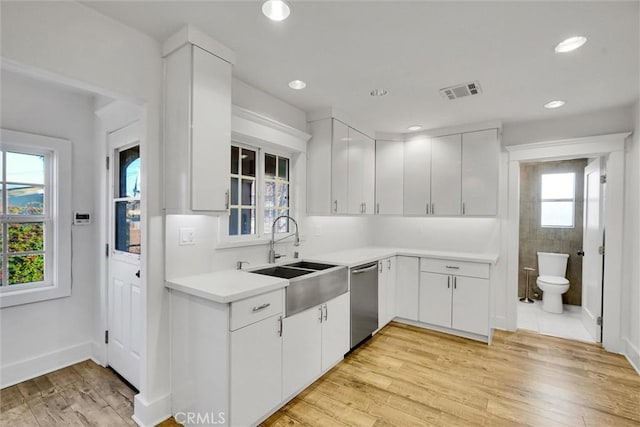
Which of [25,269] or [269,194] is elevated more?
[269,194]

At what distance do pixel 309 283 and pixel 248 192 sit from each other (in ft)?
3.44

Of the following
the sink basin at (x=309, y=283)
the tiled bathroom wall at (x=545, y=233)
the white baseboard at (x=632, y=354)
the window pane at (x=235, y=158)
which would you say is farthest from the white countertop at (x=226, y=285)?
the tiled bathroom wall at (x=545, y=233)

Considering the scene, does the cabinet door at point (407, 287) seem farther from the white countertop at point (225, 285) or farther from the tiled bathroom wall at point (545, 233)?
the tiled bathroom wall at point (545, 233)

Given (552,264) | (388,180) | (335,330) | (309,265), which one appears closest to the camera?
(335,330)

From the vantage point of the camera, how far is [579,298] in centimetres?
458

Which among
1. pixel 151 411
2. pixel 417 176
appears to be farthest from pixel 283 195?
pixel 151 411

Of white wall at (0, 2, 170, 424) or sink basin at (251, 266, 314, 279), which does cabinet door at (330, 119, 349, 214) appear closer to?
sink basin at (251, 266, 314, 279)

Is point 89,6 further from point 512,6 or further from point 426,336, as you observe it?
point 426,336

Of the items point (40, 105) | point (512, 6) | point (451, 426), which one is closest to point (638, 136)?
point (512, 6)

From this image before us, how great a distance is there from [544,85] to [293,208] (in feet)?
8.31

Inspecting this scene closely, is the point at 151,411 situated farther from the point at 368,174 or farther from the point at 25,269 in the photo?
the point at 368,174

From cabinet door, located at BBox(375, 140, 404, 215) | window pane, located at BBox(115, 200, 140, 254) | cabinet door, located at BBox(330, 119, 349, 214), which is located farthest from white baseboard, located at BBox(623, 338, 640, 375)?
window pane, located at BBox(115, 200, 140, 254)

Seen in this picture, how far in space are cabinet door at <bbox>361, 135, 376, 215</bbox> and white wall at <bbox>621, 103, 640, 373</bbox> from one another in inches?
103

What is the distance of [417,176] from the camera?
406cm
